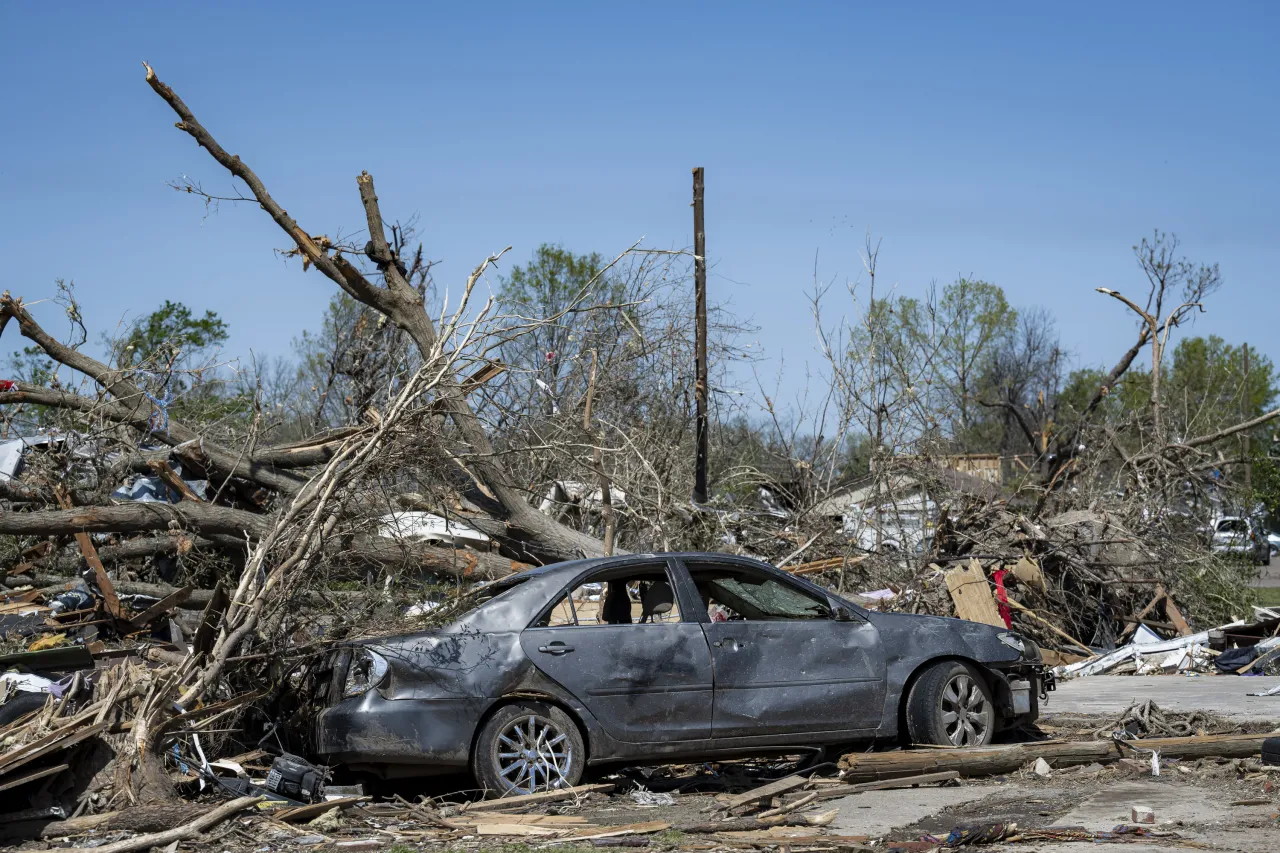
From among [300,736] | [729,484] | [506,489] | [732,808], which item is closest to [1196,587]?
[729,484]

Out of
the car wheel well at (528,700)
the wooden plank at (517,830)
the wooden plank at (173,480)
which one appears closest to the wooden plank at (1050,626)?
the car wheel well at (528,700)

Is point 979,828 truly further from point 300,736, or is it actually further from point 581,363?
point 581,363

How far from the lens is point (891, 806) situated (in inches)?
273

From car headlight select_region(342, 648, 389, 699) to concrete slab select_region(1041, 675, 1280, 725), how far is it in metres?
6.25

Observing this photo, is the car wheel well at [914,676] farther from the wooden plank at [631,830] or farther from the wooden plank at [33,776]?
the wooden plank at [33,776]

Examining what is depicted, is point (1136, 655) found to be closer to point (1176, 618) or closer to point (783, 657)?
point (1176, 618)

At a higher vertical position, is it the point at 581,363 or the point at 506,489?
the point at 581,363

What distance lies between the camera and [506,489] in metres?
14.8

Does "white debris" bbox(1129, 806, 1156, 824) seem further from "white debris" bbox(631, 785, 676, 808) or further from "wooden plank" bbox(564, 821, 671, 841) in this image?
"white debris" bbox(631, 785, 676, 808)

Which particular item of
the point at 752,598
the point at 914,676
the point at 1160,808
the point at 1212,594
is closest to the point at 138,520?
the point at 752,598

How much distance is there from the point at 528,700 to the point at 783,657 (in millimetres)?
1679

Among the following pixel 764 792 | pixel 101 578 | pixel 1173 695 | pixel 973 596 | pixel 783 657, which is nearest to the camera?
pixel 764 792

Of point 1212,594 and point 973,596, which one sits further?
point 1212,594

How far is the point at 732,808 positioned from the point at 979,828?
1.46 meters
